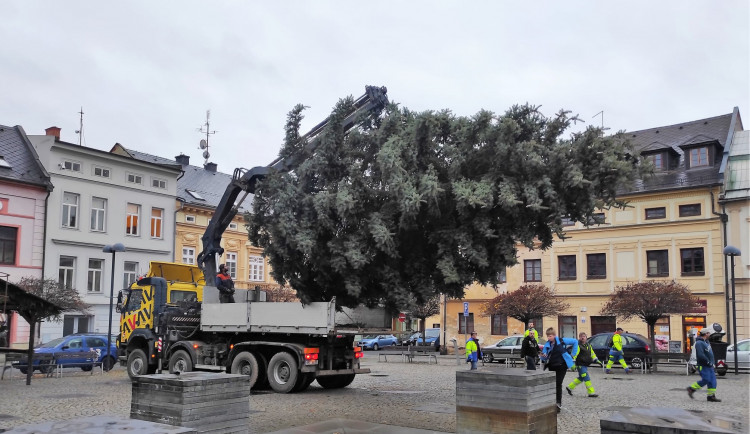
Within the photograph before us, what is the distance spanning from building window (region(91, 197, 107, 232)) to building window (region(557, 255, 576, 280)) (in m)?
25.6

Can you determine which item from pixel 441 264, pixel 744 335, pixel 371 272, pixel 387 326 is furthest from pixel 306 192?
pixel 744 335

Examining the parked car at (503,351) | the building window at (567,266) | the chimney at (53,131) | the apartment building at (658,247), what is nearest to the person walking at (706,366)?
the parked car at (503,351)

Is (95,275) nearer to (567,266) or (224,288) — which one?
(224,288)

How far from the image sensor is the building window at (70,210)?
112 ft

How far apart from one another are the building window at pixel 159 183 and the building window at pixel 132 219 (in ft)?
5.32

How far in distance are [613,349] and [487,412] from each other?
16.5m

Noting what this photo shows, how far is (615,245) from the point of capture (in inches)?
1528

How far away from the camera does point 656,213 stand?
3753 cm

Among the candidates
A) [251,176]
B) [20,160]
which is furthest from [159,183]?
[251,176]

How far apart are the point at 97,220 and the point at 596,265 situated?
89.8 ft

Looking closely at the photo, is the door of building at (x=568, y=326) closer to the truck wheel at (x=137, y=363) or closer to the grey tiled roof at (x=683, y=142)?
the grey tiled roof at (x=683, y=142)

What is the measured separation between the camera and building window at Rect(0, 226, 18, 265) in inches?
1245

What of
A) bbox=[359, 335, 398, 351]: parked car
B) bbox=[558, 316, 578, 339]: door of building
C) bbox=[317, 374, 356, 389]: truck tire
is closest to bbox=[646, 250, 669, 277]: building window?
bbox=[558, 316, 578, 339]: door of building

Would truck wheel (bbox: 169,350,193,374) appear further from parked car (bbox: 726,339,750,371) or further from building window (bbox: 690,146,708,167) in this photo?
building window (bbox: 690,146,708,167)
